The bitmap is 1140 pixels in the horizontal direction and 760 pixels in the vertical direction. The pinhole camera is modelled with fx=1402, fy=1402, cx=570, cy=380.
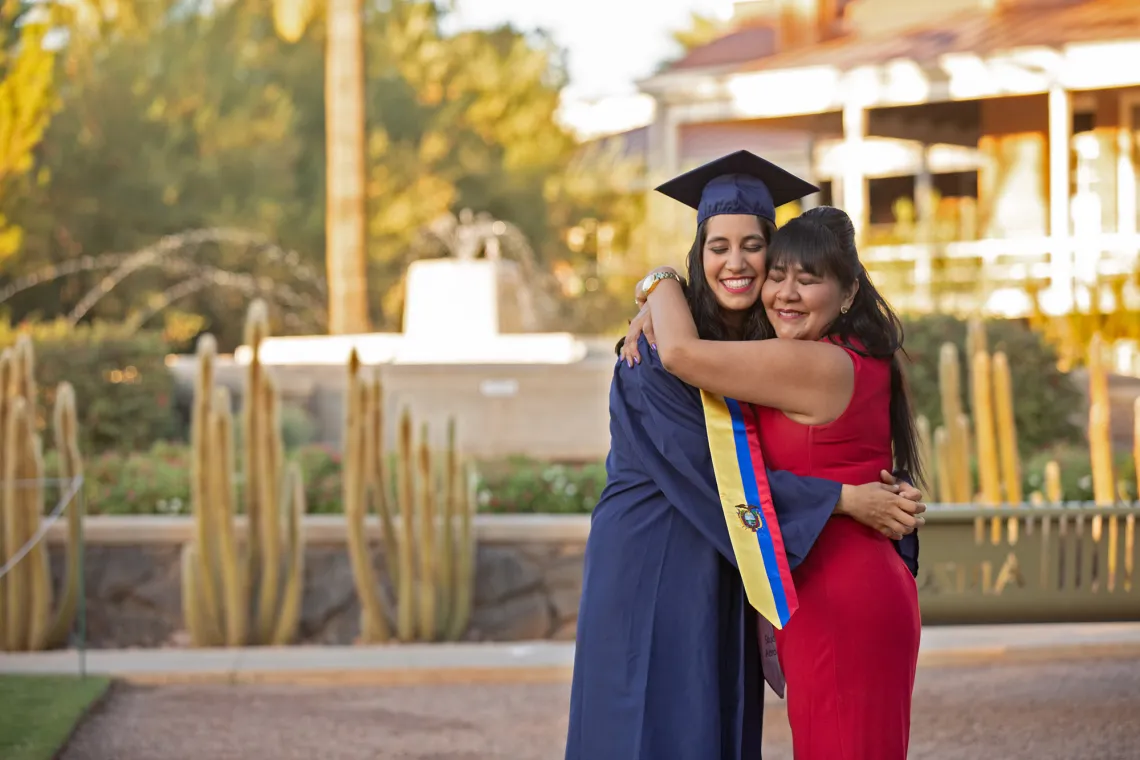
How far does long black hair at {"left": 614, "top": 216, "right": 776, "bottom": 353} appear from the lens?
9.86 ft

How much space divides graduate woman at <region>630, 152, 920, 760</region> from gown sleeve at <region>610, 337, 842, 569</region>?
0.21ft

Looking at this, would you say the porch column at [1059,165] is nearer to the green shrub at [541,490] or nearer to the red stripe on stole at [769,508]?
the green shrub at [541,490]

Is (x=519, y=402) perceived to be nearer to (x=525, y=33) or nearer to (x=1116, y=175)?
(x=1116, y=175)

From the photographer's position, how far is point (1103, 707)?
16.4 ft

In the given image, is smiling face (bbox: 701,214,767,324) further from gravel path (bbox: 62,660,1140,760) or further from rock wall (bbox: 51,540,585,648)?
rock wall (bbox: 51,540,585,648)

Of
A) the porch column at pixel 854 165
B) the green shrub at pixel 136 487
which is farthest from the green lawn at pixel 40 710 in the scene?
the porch column at pixel 854 165

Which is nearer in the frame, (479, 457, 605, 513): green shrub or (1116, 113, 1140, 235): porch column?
(479, 457, 605, 513): green shrub

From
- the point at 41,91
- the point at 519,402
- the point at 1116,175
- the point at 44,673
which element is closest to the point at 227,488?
the point at 44,673

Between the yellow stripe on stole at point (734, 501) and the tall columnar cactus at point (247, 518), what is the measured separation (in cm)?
325

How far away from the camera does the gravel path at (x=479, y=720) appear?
464cm

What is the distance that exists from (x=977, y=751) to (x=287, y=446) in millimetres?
5803

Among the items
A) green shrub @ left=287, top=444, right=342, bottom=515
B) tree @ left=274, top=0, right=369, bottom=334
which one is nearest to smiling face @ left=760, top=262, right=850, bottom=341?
green shrub @ left=287, top=444, right=342, bottom=515

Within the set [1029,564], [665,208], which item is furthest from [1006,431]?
[665,208]

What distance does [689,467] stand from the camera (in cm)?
292
